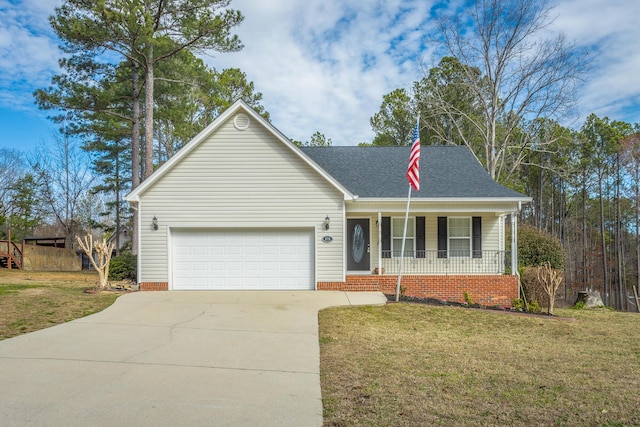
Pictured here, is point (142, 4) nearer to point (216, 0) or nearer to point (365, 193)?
point (216, 0)

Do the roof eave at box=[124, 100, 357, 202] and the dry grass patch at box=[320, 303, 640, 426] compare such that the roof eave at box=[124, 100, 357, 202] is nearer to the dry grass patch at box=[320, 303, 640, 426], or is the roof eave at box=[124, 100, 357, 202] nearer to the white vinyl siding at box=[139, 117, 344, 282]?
the white vinyl siding at box=[139, 117, 344, 282]

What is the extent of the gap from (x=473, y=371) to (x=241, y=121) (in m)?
10.1

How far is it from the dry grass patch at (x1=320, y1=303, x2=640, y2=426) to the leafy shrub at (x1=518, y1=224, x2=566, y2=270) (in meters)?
7.02

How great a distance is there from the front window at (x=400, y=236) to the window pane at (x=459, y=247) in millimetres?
1359

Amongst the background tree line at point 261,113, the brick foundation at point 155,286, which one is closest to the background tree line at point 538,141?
the background tree line at point 261,113

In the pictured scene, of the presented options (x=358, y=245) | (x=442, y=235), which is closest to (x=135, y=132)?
(x=358, y=245)

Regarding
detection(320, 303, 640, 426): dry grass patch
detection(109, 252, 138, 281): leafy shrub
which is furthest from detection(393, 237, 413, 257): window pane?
detection(109, 252, 138, 281): leafy shrub

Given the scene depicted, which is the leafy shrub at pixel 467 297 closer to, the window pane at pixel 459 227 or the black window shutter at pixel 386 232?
the window pane at pixel 459 227

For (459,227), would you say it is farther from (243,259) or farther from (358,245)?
(243,259)

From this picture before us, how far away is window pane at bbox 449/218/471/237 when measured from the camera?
598 inches

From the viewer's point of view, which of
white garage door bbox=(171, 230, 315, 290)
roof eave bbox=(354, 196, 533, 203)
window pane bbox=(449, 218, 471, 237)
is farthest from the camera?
window pane bbox=(449, 218, 471, 237)

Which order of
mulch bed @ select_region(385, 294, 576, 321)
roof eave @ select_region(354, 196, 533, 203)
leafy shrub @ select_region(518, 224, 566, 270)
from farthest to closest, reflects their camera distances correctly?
leafy shrub @ select_region(518, 224, 566, 270) → roof eave @ select_region(354, 196, 533, 203) → mulch bed @ select_region(385, 294, 576, 321)

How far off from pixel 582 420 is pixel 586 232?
36.5 metres

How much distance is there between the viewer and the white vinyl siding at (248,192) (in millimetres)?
13250
